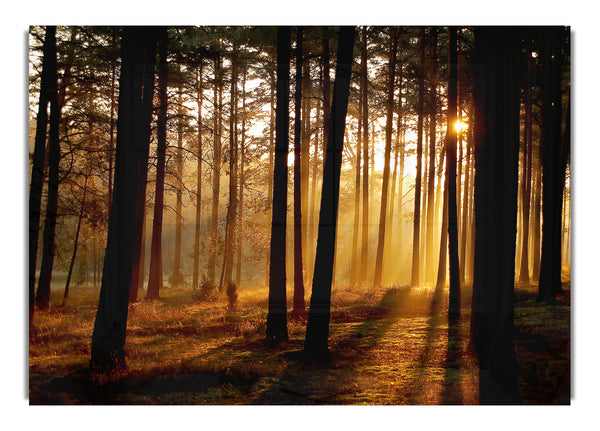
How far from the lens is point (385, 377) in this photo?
5062mm

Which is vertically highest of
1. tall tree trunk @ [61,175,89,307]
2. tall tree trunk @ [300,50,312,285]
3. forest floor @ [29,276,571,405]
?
tall tree trunk @ [300,50,312,285]

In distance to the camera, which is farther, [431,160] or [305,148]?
[431,160]

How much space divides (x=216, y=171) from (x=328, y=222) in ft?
4.92

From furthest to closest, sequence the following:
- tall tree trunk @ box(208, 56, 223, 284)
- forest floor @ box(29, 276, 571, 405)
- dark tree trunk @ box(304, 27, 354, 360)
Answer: tall tree trunk @ box(208, 56, 223, 284)
dark tree trunk @ box(304, 27, 354, 360)
forest floor @ box(29, 276, 571, 405)

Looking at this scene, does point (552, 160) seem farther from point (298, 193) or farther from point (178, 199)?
point (178, 199)

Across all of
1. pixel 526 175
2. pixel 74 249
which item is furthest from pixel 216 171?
pixel 526 175

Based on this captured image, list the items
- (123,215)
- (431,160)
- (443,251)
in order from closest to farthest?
(123,215)
(443,251)
(431,160)

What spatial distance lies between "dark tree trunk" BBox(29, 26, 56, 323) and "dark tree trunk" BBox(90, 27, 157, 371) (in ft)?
2.83

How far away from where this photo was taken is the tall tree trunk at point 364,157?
5219 mm

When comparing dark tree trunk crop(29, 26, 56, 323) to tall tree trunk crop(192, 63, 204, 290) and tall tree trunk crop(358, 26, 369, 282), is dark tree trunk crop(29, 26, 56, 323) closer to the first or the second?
tall tree trunk crop(192, 63, 204, 290)

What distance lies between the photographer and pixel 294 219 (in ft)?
17.4

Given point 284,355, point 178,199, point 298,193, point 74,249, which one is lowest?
point 284,355

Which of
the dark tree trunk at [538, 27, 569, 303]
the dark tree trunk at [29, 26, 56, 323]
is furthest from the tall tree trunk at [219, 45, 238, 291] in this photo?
the dark tree trunk at [538, 27, 569, 303]

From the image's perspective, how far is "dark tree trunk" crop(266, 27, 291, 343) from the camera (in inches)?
207
